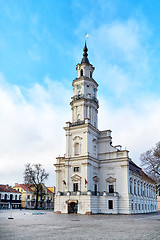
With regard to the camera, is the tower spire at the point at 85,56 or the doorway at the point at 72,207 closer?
the doorway at the point at 72,207

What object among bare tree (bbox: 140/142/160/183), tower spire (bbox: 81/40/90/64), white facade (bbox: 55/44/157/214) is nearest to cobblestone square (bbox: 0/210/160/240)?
bare tree (bbox: 140/142/160/183)

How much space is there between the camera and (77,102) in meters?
57.6

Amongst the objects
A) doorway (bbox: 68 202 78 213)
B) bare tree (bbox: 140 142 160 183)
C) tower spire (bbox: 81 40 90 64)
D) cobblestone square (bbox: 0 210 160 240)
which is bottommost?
doorway (bbox: 68 202 78 213)

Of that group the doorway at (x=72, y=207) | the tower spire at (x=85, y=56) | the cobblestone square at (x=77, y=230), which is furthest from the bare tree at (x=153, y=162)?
the tower spire at (x=85, y=56)

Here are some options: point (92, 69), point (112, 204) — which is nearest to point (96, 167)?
point (112, 204)

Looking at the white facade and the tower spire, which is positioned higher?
the tower spire

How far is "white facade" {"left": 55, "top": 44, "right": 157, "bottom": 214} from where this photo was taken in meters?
48.4

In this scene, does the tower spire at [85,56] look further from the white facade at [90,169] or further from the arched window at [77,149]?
the arched window at [77,149]

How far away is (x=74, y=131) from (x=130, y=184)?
17.3 m

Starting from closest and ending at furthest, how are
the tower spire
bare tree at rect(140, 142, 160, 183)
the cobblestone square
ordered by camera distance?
the cobblestone square < bare tree at rect(140, 142, 160, 183) < the tower spire

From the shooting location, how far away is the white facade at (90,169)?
48.4 meters

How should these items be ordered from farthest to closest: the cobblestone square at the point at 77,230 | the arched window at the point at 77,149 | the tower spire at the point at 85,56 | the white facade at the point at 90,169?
1. the tower spire at the point at 85,56
2. the arched window at the point at 77,149
3. the white facade at the point at 90,169
4. the cobblestone square at the point at 77,230

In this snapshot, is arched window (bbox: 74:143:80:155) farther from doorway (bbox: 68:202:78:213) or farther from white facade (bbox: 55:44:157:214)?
doorway (bbox: 68:202:78:213)

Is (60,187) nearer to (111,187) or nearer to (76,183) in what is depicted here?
(76,183)
